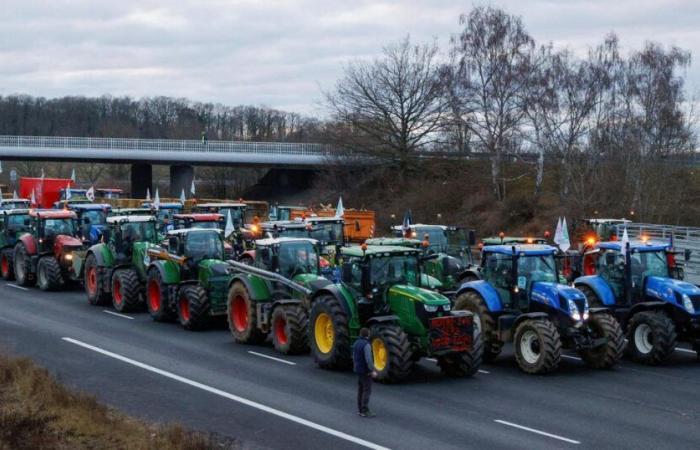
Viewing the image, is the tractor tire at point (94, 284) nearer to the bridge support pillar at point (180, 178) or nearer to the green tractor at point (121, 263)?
the green tractor at point (121, 263)

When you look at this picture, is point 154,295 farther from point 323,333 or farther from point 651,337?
point 651,337

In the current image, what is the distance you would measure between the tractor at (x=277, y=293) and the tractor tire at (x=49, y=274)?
9.91 m

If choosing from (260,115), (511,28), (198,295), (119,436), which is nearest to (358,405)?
(119,436)

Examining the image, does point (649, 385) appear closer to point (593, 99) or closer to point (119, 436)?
point (119, 436)

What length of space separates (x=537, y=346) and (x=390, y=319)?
2957 millimetres

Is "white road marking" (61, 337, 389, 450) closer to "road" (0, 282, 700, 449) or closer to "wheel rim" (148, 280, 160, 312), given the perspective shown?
"road" (0, 282, 700, 449)

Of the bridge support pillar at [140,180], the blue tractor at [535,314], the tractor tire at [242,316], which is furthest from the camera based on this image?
the bridge support pillar at [140,180]

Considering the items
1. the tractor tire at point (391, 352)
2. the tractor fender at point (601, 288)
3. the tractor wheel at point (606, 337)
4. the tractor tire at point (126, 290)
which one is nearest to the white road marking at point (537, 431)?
the tractor tire at point (391, 352)

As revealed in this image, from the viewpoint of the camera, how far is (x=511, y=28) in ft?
163

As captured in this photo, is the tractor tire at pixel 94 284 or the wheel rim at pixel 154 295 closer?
the wheel rim at pixel 154 295

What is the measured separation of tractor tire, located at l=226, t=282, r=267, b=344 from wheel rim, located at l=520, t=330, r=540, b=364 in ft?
18.2

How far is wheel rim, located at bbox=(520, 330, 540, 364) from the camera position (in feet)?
56.0

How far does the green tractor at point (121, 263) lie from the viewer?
79.9 feet

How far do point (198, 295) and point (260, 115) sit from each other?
8315cm
